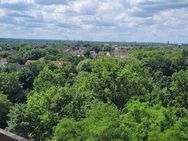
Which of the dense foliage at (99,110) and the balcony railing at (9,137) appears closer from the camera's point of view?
the balcony railing at (9,137)

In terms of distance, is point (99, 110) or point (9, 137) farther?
point (99, 110)

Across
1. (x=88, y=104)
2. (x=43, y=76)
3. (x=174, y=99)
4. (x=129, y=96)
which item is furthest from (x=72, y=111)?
(x=174, y=99)

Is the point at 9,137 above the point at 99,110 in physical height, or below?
above

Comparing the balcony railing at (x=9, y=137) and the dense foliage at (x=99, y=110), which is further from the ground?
the balcony railing at (x=9, y=137)

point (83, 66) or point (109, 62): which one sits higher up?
point (109, 62)

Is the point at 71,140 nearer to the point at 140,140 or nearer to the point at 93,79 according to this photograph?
the point at 140,140

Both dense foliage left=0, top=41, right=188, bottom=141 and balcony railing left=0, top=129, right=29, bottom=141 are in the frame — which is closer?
balcony railing left=0, top=129, right=29, bottom=141

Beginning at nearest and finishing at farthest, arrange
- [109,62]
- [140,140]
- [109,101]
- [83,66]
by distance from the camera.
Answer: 1. [140,140]
2. [109,101]
3. [109,62]
4. [83,66]

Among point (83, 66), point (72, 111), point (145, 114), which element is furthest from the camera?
point (83, 66)

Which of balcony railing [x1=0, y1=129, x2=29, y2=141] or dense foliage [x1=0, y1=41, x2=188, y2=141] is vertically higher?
balcony railing [x1=0, y1=129, x2=29, y2=141]

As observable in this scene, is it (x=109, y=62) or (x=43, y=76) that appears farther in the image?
(x=43, y=76)

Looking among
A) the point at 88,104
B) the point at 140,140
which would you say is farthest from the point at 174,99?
the point at 140,140
